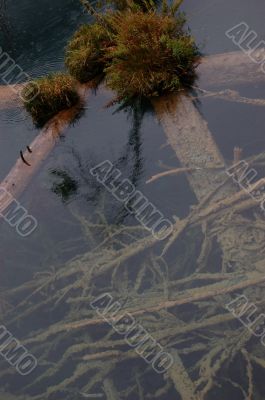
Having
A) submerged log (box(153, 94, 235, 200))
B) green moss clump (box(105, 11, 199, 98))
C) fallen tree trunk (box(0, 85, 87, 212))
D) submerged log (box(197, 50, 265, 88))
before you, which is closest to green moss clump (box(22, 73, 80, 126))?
fallen tree trunk (box(0, 85, 87, 212))

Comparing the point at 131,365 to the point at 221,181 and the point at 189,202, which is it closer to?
the point at 189,202

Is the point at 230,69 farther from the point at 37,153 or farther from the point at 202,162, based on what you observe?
the point at 37,153

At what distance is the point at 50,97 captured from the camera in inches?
296

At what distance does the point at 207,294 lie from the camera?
4828 mm

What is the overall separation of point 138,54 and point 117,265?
12.6ft

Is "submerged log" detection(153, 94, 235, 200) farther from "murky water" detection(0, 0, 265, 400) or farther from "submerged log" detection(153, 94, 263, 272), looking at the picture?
"murky water" detection(0, 0, 265, 400)

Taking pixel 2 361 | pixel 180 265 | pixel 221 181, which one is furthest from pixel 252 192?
pixel 2 361

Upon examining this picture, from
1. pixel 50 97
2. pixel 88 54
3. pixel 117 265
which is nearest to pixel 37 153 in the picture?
pixel 50 97

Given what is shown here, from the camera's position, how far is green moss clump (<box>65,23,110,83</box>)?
25.7 ft

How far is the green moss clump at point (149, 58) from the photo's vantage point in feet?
23.9

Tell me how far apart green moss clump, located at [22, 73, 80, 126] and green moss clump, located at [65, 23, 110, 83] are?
10.4 inches

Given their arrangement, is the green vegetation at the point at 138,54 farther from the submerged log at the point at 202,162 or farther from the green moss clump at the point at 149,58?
the submerged log at the point at 202,162

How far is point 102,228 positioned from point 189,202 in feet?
4.04

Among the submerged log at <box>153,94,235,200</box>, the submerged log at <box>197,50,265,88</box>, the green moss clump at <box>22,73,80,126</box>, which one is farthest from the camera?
the green moss clump at <box>22,73,80,126</box>
